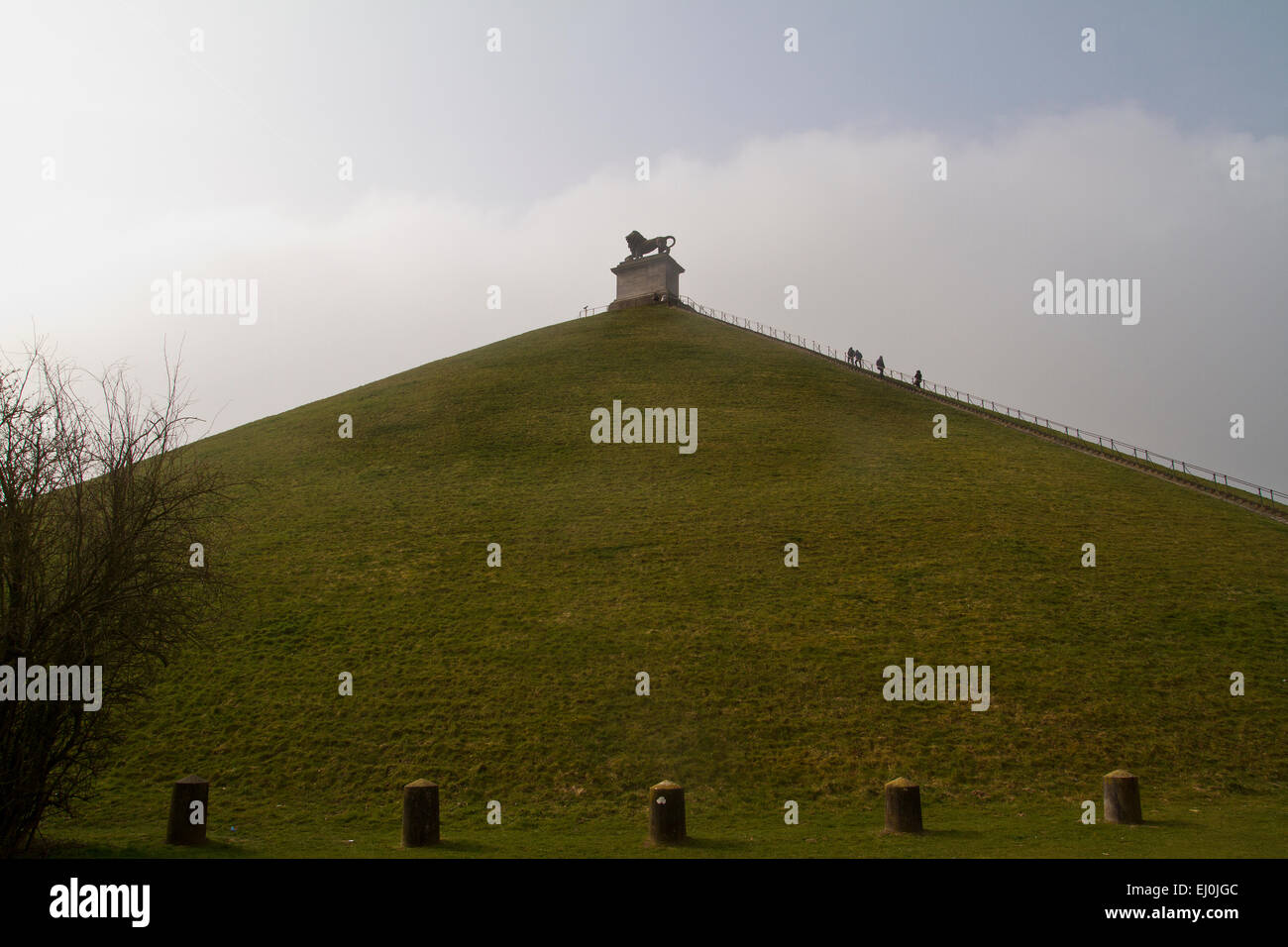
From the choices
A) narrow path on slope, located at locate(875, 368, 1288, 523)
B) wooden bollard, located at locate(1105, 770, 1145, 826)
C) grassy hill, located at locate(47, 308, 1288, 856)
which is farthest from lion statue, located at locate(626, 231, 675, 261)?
wooden bollard, located at locate(1105, 770, 1145, 826)

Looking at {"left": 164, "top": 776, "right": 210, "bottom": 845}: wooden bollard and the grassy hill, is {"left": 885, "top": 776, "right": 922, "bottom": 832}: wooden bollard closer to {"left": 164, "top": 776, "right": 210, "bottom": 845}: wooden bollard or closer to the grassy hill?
the grassy hill

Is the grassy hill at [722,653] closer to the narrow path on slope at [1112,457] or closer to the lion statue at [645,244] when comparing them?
the narrow path on slope at [1112,457]

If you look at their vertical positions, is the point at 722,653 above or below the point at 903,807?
above

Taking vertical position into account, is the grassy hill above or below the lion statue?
below

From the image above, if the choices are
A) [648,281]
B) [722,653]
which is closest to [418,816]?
[722,653]

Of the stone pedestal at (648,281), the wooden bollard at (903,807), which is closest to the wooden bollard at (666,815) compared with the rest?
the wooden bollard at (903,807)

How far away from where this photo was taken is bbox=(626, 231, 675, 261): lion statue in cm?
8131

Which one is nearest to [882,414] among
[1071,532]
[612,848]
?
[1071,532]

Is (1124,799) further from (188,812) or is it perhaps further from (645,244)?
(645,244)

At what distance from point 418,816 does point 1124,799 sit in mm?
13539

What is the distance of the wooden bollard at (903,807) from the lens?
16.0 m

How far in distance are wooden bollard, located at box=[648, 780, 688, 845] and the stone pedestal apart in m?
69.9

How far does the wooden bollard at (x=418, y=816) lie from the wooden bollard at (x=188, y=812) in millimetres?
3866

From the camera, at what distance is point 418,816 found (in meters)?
15.9
